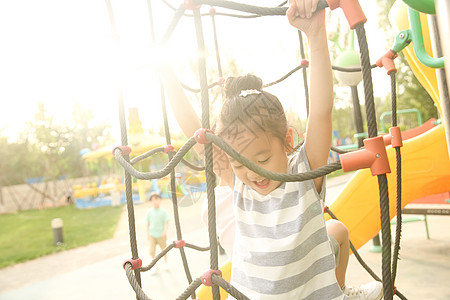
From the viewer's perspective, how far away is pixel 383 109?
1611 cm

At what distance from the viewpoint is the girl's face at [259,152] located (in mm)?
862

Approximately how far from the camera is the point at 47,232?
809cm

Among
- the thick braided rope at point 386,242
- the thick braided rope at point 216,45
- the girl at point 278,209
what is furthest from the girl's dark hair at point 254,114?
the thick braided rope at point 216,45

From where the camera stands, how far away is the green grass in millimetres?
6166

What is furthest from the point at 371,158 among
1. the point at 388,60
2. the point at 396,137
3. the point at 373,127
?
the point at 388,60

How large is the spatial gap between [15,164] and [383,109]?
14.8 metres

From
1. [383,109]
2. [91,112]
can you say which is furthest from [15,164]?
[383,109]

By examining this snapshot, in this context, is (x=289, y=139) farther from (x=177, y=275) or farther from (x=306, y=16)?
(x=177, y=275)

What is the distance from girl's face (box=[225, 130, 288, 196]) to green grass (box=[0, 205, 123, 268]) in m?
5.58

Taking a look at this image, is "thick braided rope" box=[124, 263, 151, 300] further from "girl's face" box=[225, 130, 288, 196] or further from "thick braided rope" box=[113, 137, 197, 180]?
"girl's face" box=[225, 130, 288, 196]

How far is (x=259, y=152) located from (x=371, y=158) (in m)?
0.30

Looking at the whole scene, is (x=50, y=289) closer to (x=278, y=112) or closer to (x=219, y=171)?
(x=219, y=171)

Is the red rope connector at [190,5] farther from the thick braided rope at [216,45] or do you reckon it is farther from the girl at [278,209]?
the thick braided rope at [216,45]

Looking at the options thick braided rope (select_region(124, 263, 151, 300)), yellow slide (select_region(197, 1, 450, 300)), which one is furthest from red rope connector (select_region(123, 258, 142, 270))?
yellow slide (select_region(197, 1, 450, 300))
